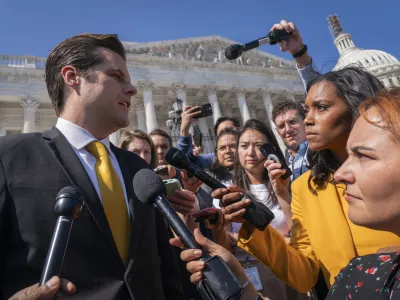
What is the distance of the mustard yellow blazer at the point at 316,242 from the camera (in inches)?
92.0

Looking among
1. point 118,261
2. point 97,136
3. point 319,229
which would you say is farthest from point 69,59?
point 319,229

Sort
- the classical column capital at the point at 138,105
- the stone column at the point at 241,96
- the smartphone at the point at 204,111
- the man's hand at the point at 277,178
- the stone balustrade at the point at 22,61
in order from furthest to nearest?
the stone column at the point at 241,96
the classical column capital at the point at 138,105
the stone balustrade at the point at 22,61
the smartphone at the point at 204,111
the man's hand at the point at 277,178

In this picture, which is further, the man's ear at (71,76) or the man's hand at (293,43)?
the man's hand at (293,43)

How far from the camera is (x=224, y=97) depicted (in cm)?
3569

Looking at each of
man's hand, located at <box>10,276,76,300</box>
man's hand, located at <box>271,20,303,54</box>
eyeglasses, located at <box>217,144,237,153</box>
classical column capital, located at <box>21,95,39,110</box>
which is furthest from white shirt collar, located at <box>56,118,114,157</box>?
classical column capital, located at <box>21,95,39,110</box>

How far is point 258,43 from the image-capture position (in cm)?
390

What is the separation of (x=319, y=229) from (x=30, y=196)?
2207 millimetres

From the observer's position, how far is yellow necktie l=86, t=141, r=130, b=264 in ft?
6.35

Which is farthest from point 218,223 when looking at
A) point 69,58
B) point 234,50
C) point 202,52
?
point 202,52

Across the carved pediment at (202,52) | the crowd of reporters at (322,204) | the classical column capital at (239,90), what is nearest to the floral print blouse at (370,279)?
the crowd of reporters at (322,204)

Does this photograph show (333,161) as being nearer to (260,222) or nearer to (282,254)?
(282,254)

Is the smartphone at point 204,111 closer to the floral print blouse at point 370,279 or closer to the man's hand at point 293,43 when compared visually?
the man's hand at point 293,43

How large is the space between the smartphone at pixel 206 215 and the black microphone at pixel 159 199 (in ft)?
2.02

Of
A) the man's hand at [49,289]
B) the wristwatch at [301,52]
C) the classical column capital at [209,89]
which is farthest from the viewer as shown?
the classical column capital at [209,89]
